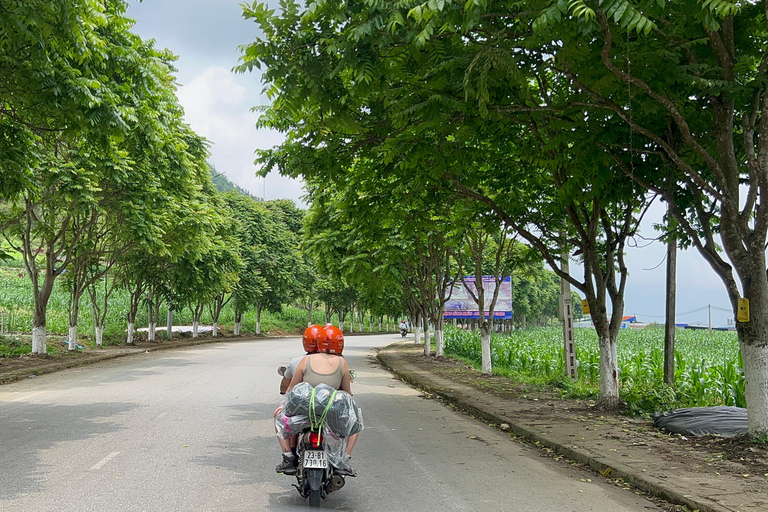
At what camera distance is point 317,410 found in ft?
18.2

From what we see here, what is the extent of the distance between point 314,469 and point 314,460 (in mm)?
89

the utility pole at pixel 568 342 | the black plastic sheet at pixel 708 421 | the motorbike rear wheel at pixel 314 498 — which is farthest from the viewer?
the utility pole at pixel 568 342

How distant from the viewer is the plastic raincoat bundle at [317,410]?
219 inches

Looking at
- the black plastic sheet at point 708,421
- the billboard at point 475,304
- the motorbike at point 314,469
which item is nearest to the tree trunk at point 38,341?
the motorbike at point 314,469

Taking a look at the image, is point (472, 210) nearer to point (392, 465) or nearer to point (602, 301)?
point (602, 301)

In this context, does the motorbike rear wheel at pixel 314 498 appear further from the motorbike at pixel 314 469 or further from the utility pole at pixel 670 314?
the utility pole at pixel 670 314

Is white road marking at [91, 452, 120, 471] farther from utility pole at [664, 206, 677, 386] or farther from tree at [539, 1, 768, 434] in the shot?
utility pole at [664, 206, 677, 386]

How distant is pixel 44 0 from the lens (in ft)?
24.7

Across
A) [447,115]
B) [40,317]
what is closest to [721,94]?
[447,115]

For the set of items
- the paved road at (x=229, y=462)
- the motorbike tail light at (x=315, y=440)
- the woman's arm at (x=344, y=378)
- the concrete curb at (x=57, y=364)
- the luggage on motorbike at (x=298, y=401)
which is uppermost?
the woman's arm at (x=344, y=378)

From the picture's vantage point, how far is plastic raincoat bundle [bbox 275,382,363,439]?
18.2 feet

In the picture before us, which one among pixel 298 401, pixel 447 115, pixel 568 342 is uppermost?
pixel 447 115

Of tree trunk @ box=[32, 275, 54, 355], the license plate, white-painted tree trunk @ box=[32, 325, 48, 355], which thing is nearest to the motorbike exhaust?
the license plate

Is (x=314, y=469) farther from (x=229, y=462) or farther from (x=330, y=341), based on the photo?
(x=229, y=462)
